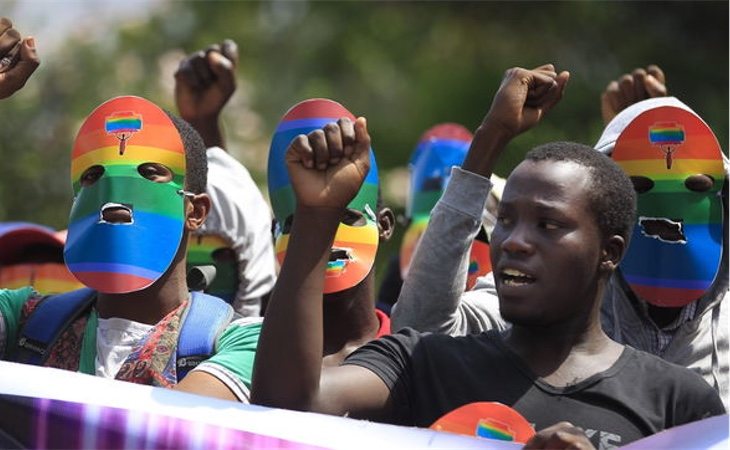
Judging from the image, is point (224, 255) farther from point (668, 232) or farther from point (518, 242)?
point (518, 242)

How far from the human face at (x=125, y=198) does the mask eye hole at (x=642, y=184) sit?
1272 millimetres

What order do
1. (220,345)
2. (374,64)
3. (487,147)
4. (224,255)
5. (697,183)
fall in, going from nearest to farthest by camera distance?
(220,345)
(487,147)
(697,183)
(224,255)
(374,64)

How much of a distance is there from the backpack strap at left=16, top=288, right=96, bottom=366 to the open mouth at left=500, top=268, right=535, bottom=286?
122 centimetres

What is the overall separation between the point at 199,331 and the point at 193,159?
682mm

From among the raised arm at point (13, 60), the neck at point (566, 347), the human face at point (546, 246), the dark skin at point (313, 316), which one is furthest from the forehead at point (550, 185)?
the raised arm at point (13, 60)

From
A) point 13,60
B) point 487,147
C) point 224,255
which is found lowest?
point 224,255

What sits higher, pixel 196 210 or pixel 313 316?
pixel 196 210

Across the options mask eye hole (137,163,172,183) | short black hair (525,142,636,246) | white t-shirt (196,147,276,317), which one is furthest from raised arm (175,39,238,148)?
short black hair (525,142,636,246)

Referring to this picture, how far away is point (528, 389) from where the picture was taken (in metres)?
3.82

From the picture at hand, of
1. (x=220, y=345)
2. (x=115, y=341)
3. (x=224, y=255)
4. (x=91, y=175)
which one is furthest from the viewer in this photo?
(x=224, y=255)

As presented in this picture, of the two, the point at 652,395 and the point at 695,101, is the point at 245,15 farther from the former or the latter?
the point at 652,395

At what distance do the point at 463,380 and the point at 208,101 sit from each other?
103 inches

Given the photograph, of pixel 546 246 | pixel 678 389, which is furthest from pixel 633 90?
pixel 678 389

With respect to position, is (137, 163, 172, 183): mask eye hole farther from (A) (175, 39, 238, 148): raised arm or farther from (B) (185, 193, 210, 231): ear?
(A) (175, 39, 238, 148): raised arm
